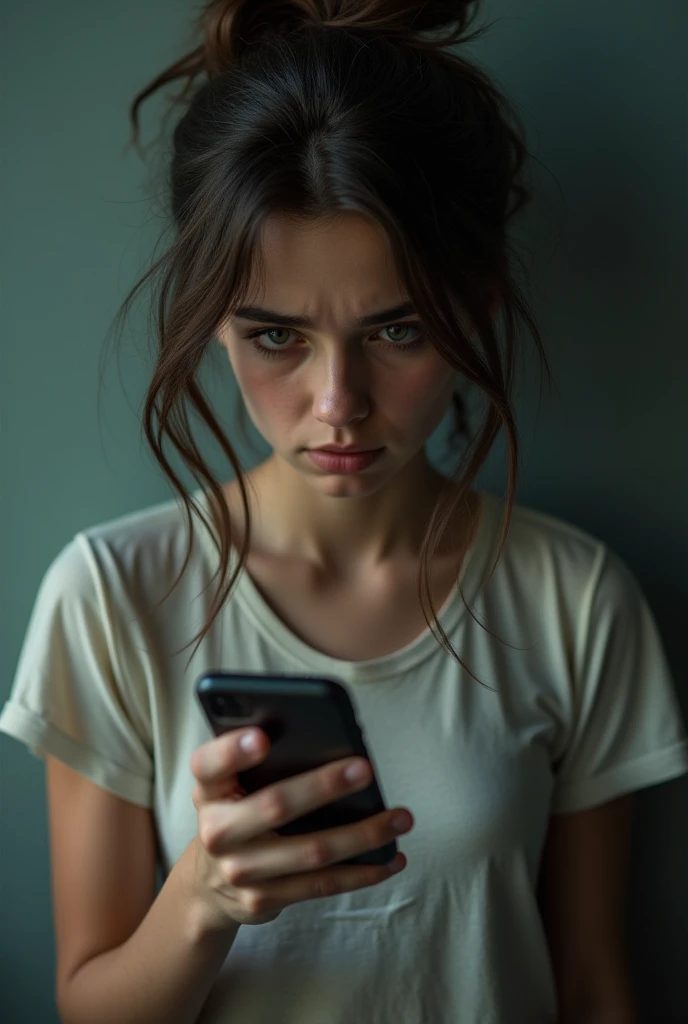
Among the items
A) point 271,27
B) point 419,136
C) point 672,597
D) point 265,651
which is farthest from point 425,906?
point 271,27

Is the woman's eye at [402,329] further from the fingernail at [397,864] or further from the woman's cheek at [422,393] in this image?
the fingernail at [397,864]

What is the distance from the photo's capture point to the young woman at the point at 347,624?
0.85 m

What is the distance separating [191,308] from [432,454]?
0.47m

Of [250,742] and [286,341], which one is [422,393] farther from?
[250,742]

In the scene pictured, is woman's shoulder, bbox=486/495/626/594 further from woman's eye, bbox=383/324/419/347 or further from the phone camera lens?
the phone camera lens

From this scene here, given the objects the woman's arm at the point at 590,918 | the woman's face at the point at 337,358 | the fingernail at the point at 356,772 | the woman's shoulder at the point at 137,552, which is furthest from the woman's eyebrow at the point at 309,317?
the woman's arm at the point at 590,918

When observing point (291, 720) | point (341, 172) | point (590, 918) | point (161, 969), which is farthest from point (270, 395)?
point (590, 918)

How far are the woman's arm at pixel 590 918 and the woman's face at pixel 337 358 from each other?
0.48 m

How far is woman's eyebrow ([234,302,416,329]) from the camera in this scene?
0.85 meters

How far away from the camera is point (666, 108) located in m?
1.15

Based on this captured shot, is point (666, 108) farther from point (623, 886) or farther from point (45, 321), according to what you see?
point (623, 886)

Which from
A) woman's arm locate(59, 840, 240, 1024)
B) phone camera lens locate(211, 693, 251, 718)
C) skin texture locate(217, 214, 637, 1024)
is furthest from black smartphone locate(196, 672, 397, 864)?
skin texture locate(217, 214, 637, 1024)

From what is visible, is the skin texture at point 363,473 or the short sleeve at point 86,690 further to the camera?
the short sleeve at point 86,690

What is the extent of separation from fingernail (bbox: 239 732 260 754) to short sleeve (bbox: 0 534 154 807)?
31 centimetres
